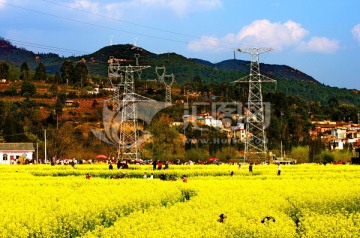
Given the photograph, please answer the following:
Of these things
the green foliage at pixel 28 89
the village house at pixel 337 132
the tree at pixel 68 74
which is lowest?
the village house at pixel 337 132

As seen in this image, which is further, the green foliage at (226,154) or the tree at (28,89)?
the tree at (28,89)

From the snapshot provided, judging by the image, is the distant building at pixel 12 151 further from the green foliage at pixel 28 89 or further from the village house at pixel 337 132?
the village house at pixel 337 132

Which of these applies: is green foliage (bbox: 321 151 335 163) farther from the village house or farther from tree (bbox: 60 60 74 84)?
tree (bbox: 60 60 74 84)

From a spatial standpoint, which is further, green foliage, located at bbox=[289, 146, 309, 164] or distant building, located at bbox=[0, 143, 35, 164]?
green foliage, located at bbox=[289, 146, 309, 164]

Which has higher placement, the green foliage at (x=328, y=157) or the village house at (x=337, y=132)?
the village house at (x=337, y=132)

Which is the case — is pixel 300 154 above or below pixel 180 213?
above

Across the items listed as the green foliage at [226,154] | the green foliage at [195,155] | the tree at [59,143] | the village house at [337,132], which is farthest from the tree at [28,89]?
the village house at [337,132]

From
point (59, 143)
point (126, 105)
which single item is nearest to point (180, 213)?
point (126, 105)

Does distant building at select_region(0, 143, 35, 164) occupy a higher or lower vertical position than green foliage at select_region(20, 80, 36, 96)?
lower

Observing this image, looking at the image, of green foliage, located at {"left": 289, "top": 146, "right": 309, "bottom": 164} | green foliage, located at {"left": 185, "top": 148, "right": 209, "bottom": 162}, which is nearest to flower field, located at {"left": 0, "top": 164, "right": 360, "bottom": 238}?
green foliage, located at {"left": 185, "top": 148, "right": 209, "bottom": 162}

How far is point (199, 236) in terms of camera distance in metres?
12.1

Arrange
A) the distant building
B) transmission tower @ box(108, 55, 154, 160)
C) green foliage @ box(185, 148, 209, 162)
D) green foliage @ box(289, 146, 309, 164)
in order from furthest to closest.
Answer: green foliage @ box(289, 146, 309, 164)
green foliage @ box(185, 148, 209, 162)
the distant building
transmission tower @ box(108, 55, 154, 160)

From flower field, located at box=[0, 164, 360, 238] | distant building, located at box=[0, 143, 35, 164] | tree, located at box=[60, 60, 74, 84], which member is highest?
tree, located at box=[60, 60, 74, 84]

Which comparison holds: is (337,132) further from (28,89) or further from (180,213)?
(180,213)
